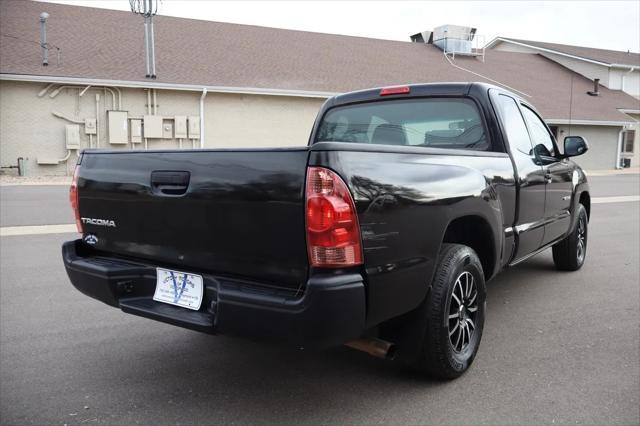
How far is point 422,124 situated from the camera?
14.6ft

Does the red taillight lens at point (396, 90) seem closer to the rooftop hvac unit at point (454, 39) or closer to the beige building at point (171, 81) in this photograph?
the beige building at point (171, 81)

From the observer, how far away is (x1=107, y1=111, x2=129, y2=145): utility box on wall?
63.6 ft

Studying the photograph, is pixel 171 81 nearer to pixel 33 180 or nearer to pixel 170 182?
pixel 33 180

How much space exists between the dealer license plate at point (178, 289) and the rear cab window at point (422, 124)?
2174 millimetres

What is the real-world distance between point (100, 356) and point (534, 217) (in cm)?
359

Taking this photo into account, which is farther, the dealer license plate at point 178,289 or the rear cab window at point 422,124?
the rear cab window at point 422,124

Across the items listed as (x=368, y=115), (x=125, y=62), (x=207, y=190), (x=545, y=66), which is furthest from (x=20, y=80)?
(x=545, y=66)

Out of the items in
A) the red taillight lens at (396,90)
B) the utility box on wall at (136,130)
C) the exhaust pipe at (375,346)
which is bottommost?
the exhaust pipe at (375,346)

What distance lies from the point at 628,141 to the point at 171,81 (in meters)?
26.6

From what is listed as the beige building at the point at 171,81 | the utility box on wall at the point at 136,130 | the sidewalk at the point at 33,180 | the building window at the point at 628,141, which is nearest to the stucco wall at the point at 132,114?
the beige building at the point at 171,81

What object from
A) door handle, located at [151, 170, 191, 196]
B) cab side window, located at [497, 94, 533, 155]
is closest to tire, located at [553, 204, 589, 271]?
cab side window, located at [497, 94, 533, 155]

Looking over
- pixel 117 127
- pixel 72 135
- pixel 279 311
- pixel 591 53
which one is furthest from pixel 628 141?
pixel 279 311

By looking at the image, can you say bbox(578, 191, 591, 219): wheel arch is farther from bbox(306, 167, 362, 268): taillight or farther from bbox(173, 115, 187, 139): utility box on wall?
bbox(173, 115, 187, 139): utility box on wall

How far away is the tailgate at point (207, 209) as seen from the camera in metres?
2.67
